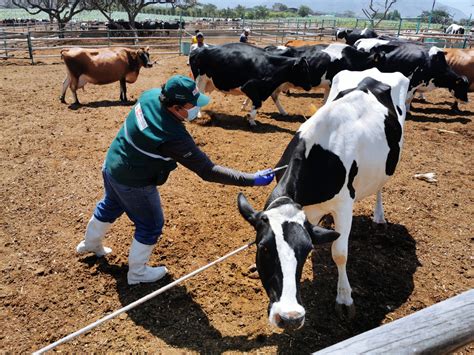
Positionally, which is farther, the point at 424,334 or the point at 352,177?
the point at 352,177

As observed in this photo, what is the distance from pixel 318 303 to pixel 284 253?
1.39m

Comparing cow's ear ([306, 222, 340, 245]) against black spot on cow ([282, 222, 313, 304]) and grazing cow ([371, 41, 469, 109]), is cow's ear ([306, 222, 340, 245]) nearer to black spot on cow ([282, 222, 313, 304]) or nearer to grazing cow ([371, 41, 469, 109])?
black spot on cow ([282, 222, 313, 304])

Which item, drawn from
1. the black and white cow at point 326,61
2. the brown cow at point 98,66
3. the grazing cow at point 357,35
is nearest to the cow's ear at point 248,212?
the black and white cow at point 326,61

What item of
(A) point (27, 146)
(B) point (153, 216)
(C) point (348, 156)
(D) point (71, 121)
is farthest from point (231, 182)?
(D) point (71, 121)

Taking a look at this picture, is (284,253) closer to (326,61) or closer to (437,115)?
(326,61)

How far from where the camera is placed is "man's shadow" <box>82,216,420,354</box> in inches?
121

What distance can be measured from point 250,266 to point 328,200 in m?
1.19

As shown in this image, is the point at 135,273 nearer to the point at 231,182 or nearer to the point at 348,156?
the point at 231,182

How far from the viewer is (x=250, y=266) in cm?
396

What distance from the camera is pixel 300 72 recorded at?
30.8 feet

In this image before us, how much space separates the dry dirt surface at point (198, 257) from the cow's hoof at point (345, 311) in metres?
0.06

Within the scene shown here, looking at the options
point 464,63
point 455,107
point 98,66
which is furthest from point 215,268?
point 464,63

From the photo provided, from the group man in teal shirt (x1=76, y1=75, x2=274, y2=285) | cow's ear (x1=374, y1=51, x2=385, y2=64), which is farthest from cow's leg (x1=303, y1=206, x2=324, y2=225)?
cow's ear (x1=374, y1=51, x2=385, y2=64)

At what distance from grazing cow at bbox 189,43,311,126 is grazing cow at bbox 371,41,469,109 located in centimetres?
306
